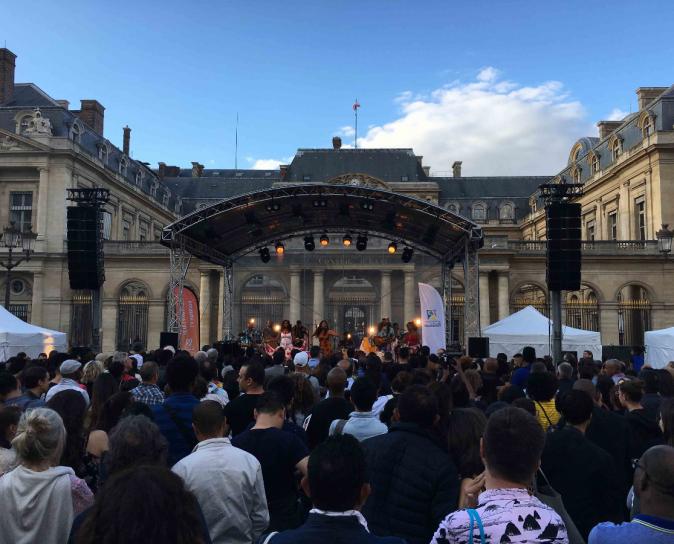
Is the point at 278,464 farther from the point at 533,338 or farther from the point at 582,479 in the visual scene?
the point at 533,338

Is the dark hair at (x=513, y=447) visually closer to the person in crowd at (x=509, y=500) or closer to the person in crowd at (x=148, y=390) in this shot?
the person in crowd at (x=509, y=500)

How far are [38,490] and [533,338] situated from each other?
63.1ft

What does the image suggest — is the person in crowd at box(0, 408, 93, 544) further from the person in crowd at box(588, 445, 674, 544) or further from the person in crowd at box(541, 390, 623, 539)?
the person in crowd at box(541, 390, 623, 539)

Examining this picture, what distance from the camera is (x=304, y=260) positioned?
35.9 metres

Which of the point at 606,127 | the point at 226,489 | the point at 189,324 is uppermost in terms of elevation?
the point at 606,127

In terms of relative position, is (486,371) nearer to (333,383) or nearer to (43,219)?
(333,383)

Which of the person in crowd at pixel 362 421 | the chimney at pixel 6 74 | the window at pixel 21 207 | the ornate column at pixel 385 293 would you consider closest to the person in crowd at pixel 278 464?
the person in crowd at pixel 362 421

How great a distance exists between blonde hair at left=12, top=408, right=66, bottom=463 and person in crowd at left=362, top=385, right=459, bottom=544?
1.92m

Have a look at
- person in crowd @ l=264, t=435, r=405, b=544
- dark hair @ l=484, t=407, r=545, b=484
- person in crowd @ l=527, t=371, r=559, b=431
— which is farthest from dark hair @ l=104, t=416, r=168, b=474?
person in crowd @ l=527, t=371, r=559, b=431

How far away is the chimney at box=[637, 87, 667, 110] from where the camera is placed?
46344mm

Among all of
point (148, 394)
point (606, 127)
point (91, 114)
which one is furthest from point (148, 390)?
point (606, 127)

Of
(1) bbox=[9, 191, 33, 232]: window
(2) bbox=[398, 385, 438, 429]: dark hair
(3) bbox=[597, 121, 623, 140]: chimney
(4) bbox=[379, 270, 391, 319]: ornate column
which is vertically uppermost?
(3) bbox=[597, 121, 623, 140]: chimney

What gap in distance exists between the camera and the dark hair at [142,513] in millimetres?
1770

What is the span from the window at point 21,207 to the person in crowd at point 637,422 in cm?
4130
